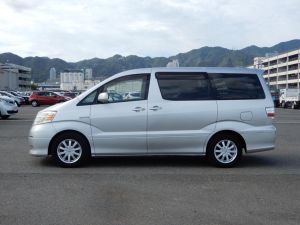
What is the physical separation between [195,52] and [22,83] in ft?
209

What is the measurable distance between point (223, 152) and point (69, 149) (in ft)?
9.64

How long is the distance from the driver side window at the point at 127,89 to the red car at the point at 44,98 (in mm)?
35512

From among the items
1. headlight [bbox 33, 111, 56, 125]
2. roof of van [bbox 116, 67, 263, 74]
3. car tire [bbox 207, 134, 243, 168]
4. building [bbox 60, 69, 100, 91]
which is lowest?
car tire [bbox 207, 134, 243, 168]

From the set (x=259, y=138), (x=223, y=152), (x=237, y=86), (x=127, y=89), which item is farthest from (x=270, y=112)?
(x=127, y=89)

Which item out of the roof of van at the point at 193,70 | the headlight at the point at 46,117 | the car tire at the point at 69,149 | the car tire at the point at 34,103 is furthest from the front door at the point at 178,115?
the car tire at the point at 34,103

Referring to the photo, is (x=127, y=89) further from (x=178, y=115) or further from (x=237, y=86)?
(x=237, y=86)

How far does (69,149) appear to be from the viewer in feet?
28.5

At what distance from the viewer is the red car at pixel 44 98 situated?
1728 inches

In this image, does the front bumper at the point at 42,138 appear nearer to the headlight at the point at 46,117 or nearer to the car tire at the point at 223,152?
the headlight at the point at 46,117

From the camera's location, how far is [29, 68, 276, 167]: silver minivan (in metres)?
8.63

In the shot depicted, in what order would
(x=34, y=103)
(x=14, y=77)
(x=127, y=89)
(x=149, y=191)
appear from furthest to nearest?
(x=14, y=77)
(x=34, y=103)
(x=127, y=89)
(x=149, y=191)

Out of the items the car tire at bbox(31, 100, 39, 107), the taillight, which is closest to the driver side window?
the taillight

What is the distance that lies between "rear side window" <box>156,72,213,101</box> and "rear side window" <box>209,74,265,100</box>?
0.20m

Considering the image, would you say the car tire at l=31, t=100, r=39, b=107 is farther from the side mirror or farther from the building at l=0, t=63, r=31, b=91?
the building at l=0, t=63, r=31, b=91
